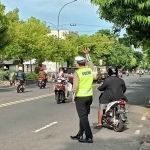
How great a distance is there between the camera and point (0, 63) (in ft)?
216

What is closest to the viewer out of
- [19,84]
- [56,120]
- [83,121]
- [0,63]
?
[83,121]

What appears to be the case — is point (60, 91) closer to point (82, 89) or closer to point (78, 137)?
point (78, 137)

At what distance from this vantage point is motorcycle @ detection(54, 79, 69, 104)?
58.2 ft

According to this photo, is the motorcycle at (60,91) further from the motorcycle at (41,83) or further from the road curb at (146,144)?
the motorcycle at (41,83)

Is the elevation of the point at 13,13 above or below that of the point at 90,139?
above

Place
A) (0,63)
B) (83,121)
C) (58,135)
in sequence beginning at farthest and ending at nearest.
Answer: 1. (0,63)
2. (58,135)
3. (83,121)

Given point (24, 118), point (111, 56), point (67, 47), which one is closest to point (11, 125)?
point (24, 118)

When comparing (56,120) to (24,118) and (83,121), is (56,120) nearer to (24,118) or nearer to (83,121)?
(24,118)

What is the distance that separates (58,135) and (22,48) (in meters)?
39.8

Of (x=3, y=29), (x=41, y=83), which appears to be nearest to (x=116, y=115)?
(x=3, y=29)

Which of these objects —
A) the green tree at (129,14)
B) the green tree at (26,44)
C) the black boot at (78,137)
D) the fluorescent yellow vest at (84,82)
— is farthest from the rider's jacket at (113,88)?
the green tree at (26,44)

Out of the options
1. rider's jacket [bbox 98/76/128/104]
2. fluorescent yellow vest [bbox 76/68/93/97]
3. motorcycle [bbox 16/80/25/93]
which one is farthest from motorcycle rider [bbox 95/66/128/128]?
motorcycle [bbox 16/80/25/93]

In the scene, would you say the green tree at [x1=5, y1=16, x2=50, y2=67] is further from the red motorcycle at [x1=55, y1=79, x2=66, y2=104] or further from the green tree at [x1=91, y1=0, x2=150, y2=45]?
the green tree at [x1=91, y1=0, x2=150, y2=45]

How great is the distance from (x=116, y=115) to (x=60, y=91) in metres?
7.79
